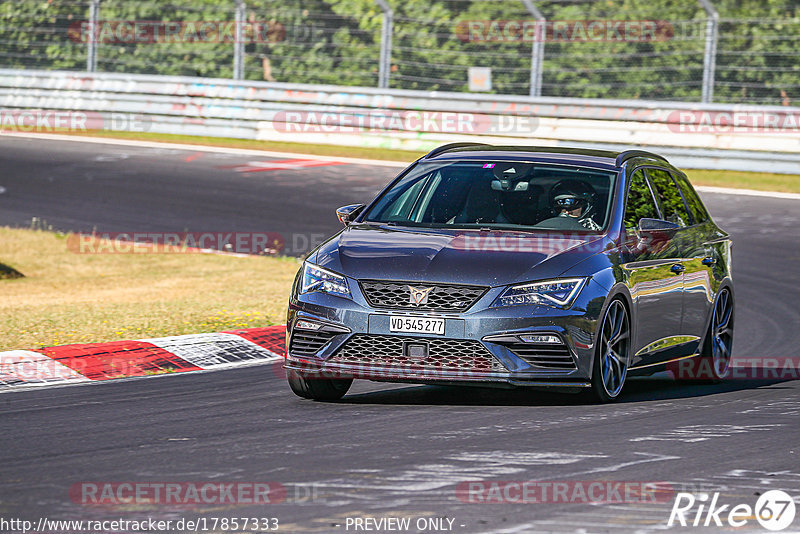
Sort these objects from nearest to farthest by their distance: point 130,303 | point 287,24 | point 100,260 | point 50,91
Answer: point 130,303, point 100,260, point 287,24, point 50,91

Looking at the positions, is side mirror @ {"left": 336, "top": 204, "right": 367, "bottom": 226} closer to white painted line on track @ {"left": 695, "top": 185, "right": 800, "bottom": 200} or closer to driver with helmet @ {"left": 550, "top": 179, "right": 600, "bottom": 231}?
driver with helmet @ {"left": 550, "top": 179, "right": 600, "bottom": 231}

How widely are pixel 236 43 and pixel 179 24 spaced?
2593 millimetres

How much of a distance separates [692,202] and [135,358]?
4.18m

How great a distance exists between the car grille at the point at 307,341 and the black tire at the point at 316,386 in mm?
183

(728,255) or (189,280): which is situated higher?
(728,255)

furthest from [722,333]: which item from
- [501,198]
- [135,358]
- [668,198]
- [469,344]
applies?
[135,358]

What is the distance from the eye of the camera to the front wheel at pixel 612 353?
8375 millimetres

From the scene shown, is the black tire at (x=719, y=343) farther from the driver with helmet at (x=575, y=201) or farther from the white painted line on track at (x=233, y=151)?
the white painted line on track at (x=233, y=151)

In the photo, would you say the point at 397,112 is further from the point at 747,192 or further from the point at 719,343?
the point at 719,343

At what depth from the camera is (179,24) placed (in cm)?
2900

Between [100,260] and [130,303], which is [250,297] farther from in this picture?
[100,260]

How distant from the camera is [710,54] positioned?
928 inches

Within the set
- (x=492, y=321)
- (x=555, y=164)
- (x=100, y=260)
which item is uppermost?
(x=555, y=164)

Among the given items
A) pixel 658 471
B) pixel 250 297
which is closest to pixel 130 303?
pixel 250 297
